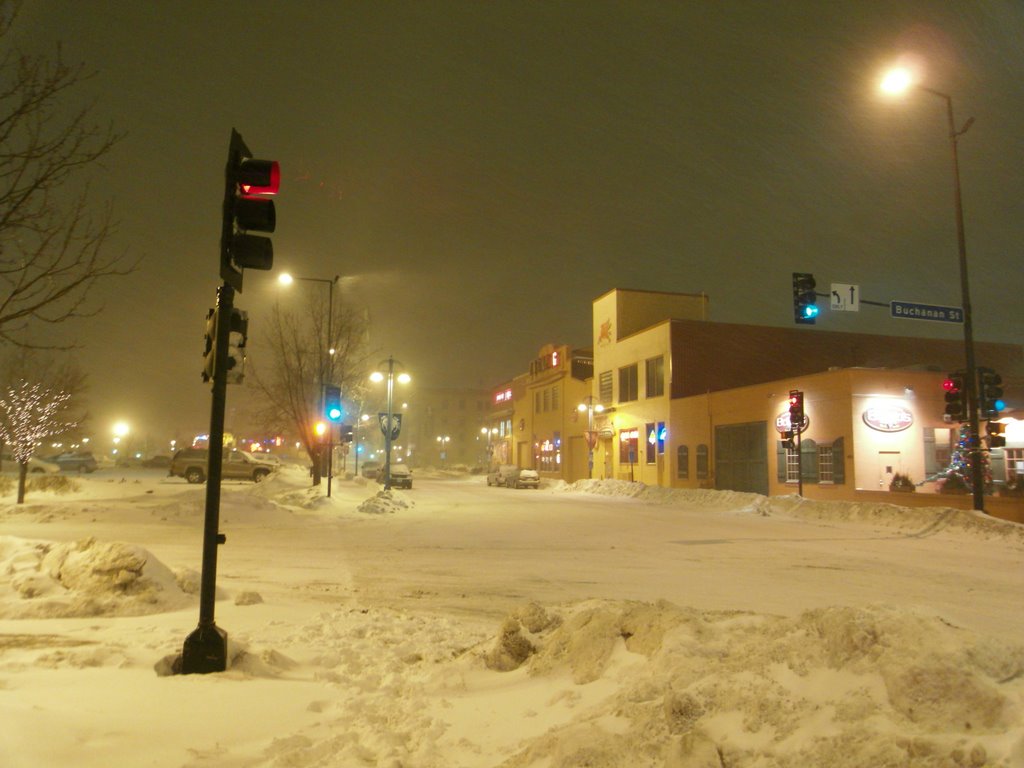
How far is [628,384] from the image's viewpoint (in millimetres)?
50812

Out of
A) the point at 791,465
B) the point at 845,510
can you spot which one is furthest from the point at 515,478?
the point at 845,510

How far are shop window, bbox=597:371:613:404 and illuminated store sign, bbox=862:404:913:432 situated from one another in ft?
78.7

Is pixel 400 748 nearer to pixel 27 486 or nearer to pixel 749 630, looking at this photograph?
pixel 749 630

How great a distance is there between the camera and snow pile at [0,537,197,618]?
720cm

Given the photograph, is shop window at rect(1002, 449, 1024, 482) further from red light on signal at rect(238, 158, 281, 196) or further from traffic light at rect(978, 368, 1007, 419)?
red light on signal at rect(238, 158, 281, 196)

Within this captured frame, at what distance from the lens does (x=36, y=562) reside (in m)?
8.33

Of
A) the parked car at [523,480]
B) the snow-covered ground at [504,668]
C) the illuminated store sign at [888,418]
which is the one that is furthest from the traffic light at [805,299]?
the parked car at [523,480]

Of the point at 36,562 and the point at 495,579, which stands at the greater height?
the point at 36,562

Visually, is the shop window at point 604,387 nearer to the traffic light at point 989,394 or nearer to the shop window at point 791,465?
the shop window at point 791,465

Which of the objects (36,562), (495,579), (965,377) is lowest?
(495,579)

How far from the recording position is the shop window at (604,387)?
53562 millimetres

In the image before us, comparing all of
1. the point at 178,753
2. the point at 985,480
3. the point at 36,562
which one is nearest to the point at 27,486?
the point at 36,562

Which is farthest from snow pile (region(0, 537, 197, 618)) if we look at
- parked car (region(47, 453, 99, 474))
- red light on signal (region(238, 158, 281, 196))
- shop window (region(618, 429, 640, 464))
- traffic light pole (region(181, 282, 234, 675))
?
parked car (region(47, 453, 99, 474))

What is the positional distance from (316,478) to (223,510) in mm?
12708
